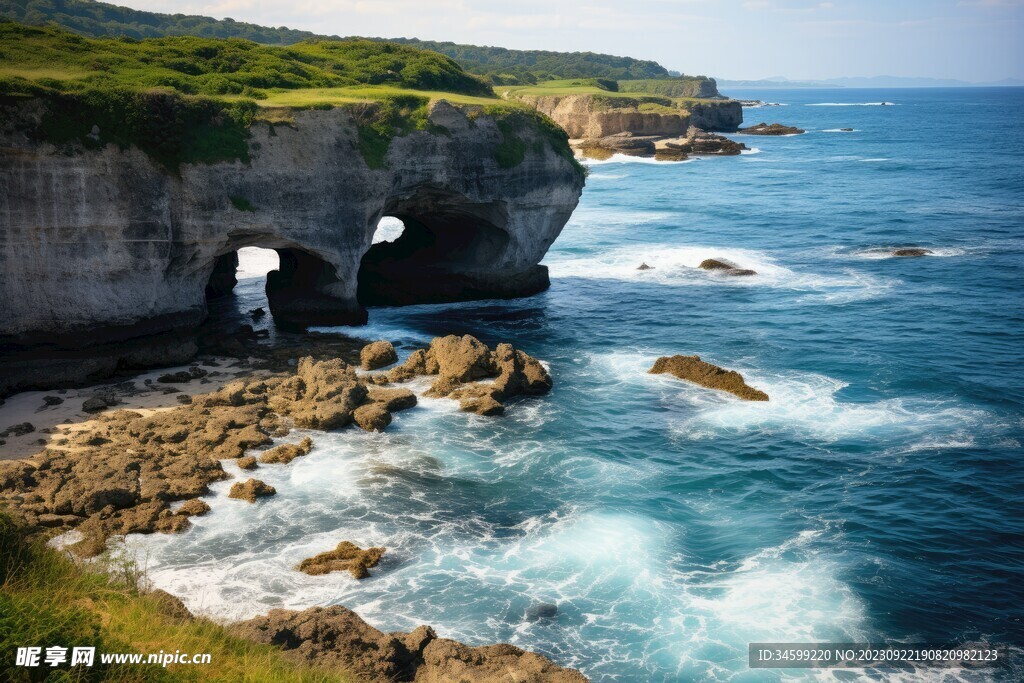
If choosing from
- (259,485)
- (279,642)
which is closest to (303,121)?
(259,485)

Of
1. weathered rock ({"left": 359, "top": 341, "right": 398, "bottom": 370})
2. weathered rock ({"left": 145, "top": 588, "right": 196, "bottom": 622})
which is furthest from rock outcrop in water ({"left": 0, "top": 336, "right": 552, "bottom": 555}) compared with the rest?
weathered rock ({"left": 145, "top": 588, "right": 196, "bottom": 622})

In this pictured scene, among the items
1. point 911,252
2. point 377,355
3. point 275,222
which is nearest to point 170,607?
point 377,355

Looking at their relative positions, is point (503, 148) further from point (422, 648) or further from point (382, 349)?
point (422, 648)

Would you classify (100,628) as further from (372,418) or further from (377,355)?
(377,355)

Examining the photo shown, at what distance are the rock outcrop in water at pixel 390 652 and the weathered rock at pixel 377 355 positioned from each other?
17125 millimetres

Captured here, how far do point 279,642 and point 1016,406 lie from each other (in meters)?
26.5

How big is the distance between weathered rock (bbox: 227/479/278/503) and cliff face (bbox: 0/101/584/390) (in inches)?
456

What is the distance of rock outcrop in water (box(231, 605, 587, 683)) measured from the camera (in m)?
15.4

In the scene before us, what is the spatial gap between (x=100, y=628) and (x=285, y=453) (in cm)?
1408

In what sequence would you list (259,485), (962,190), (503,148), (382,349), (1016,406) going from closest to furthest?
1. (259,485)
2. (1016,406)
3. (382,349)
4. (503,148)
5. (962,190)

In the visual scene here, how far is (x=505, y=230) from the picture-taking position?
43281 millimetres

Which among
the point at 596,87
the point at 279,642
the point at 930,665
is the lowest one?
the point at 930,665

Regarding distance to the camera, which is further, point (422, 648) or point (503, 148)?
point (503, 148)

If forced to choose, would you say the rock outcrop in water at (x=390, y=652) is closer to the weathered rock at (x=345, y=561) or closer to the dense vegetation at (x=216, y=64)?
the weathered rock at (x=345, y=561)
